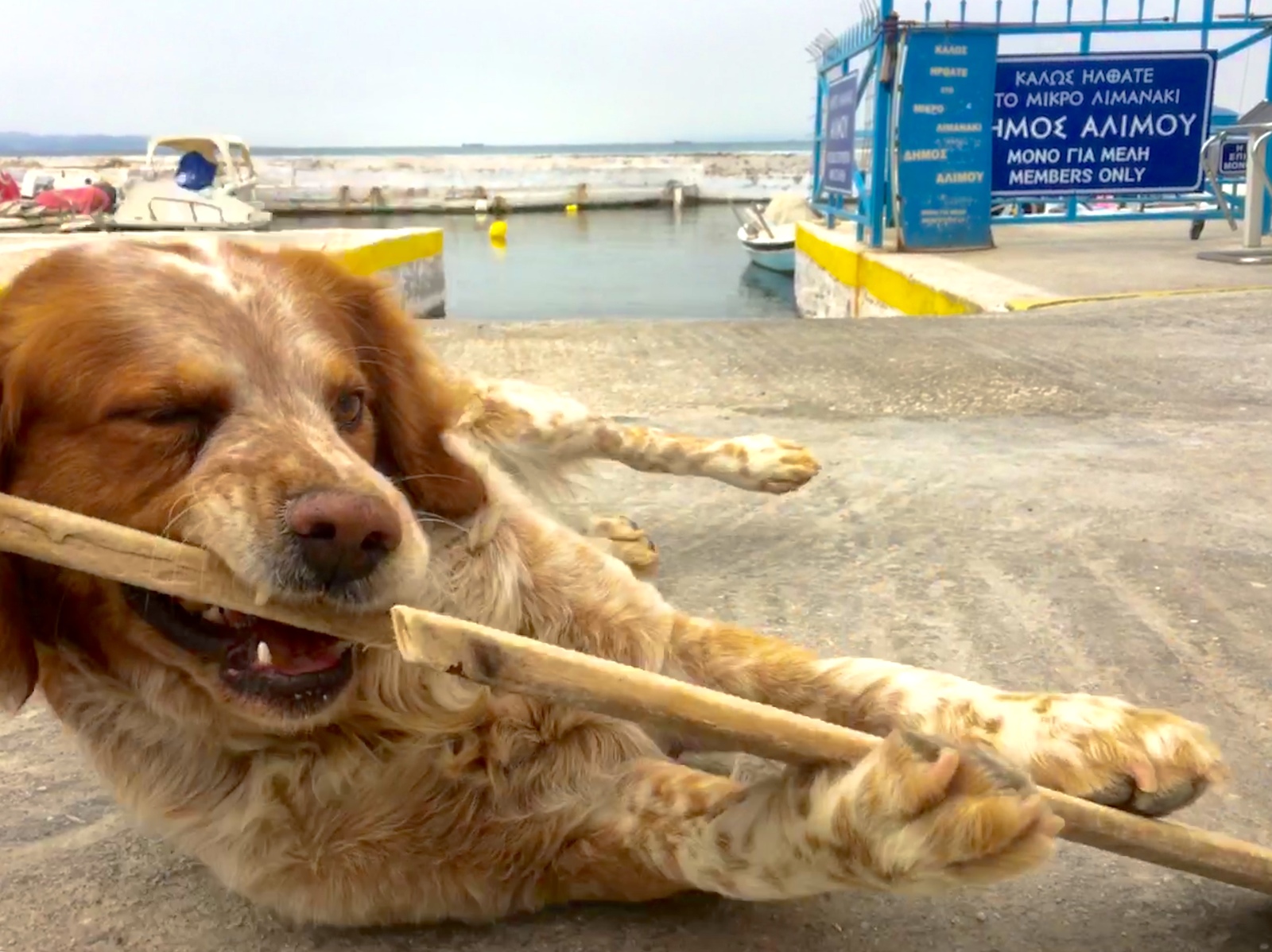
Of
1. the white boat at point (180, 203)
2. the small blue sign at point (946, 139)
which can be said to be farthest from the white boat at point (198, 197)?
the small blue sign at point (946, 139)

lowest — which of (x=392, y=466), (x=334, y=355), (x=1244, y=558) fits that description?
(x=1244, y=558)

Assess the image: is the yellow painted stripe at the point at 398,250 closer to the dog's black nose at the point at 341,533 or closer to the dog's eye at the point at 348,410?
the dog's eye at the point at 348,410

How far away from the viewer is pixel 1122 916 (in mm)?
1347

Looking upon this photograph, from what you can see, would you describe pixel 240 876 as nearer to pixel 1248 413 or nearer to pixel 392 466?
pixel 392 466

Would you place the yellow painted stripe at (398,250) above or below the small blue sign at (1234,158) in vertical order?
below

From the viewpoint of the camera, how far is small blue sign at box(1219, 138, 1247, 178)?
33.0 feet

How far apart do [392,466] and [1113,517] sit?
6.49 ft

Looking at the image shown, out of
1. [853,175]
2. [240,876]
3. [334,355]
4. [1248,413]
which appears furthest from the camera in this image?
[853,175]

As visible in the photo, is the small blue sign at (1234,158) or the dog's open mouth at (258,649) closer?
the dog's open mouth at (258,649)

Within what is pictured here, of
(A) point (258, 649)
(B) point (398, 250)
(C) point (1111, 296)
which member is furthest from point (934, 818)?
(B) point (398, 250)

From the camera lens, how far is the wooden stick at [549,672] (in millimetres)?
A: 1060

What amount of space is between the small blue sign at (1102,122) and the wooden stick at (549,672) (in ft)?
31.1

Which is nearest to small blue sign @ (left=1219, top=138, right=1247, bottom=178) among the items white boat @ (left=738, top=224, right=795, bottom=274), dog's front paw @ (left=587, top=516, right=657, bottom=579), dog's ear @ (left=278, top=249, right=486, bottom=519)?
white boat @ (left=738, top=224, right=795, bottom=274)

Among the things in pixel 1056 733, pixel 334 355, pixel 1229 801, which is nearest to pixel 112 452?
pixel 334 355
